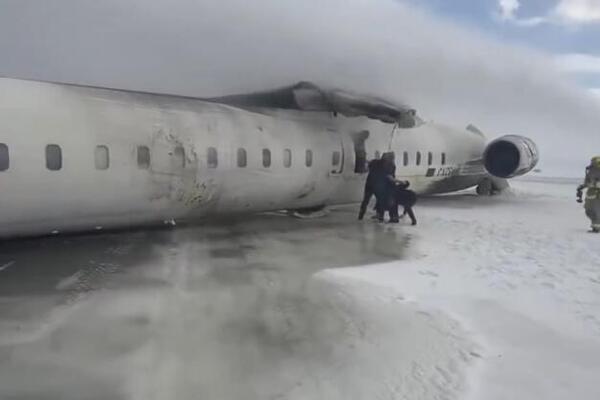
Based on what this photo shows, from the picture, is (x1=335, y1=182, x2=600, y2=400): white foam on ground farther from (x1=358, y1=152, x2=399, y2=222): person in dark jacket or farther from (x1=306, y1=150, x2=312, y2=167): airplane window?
(x1=306, y1=150, x2=312, y2=167): airplane window

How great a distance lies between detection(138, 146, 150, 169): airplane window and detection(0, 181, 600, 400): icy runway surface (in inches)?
48.9

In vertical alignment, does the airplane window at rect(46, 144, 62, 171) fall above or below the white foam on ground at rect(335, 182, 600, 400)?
above

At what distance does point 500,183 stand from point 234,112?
38.0 ft

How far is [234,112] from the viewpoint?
995cm

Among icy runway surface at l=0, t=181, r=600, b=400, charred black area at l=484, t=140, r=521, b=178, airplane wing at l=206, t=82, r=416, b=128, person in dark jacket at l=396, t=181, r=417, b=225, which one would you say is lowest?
icy runway surface at l=0, t=181, r=600, b=400

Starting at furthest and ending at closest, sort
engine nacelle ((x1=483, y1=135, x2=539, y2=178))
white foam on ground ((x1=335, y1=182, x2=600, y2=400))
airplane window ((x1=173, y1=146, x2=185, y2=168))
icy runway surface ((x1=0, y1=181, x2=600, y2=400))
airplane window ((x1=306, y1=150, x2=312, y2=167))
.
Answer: engine nacelle ((x1=483, y1=135, x2=539, y2=178))
airplane window ((x1=306, y1=150, x2=312, y2=167))
airplane window ((x1=173, y1=146, x2=185, y2=168))
white foam on ground ((x1=335, y1=182, x2=600, y2=400))
icy runway surface ((x1=0, y1=181, x2=600, y2=400))

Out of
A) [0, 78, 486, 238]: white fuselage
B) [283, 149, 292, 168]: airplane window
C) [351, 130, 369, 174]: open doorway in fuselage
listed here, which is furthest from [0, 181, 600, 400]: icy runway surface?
[351, 130, 369, 174]: open doorway in fuselage

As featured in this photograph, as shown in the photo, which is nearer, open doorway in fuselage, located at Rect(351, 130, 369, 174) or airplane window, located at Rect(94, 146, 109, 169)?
airplane window, located at Rect(94, 146, 109, 169)

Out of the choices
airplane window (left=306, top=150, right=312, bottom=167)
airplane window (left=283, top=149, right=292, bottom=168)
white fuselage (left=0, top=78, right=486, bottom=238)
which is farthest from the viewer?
airplane window (left=306, top=150, right=312, bottom=167)

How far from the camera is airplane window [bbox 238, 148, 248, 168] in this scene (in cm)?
958

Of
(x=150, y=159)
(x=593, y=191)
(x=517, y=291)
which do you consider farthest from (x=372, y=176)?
(x=517, y=291)

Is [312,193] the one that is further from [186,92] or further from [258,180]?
[186,92]

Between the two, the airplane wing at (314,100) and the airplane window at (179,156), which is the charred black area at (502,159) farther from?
the airplane window at (179,156)

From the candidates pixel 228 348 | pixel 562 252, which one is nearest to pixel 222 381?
pixel 228 348
